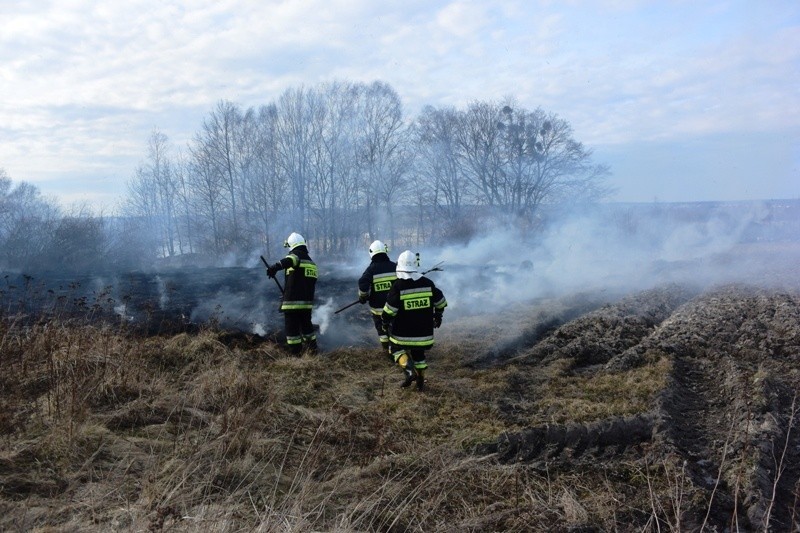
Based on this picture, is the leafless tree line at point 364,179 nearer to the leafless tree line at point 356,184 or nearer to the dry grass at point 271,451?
the leafless tree line at point 356,184

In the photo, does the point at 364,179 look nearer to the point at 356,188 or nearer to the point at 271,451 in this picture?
the point at 356,188

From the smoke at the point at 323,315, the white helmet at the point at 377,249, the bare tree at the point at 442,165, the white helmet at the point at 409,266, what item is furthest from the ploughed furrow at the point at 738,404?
the bare tree at the point at 442,165

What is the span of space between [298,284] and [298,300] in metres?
0.26

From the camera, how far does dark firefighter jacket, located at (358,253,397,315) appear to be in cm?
845

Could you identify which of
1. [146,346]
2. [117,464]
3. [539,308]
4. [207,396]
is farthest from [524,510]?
[539,308]

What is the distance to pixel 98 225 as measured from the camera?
23.5 m

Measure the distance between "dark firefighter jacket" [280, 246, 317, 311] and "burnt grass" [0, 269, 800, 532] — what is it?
0.76 m

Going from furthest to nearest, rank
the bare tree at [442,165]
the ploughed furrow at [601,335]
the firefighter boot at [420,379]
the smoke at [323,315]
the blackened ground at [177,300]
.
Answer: the bare tree at [442,165], the smoke at [323,315], the blackened ground at [177,300], the ploughed furrow at [601,335], the firefighter boot at [420,379]

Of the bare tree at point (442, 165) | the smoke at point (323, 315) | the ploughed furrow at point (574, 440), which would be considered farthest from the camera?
the bare tree at point (442, 165)

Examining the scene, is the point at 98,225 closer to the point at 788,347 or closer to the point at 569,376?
the point at 569,376

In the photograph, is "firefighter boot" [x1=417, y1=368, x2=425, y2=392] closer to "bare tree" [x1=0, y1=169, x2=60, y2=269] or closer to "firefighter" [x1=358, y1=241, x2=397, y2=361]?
"firefighter" [x1=358, y1=241, x2=397, y2=361]

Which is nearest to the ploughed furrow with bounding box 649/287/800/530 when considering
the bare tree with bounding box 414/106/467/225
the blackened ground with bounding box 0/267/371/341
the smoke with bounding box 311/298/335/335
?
the blackened ground with bounding box 0/267/371/341

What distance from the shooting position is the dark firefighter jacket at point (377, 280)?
8.45 m

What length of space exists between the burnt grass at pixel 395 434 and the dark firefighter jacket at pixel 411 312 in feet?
2.26
